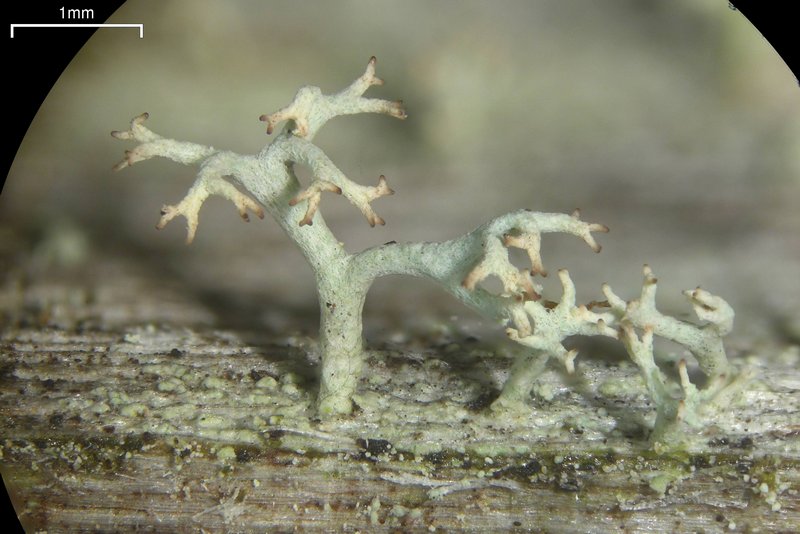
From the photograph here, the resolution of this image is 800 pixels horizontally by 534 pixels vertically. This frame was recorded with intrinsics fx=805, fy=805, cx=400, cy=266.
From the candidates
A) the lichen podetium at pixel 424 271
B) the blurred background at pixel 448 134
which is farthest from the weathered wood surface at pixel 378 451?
the blurred background at pixel 448 134

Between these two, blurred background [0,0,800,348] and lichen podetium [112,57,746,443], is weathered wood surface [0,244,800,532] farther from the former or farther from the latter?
blurred background [0,0,800,348]

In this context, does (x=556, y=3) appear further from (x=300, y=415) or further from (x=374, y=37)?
(x=300, y=415)

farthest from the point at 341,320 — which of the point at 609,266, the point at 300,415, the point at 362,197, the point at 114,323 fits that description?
the point at 609,266

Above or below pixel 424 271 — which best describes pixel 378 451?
below

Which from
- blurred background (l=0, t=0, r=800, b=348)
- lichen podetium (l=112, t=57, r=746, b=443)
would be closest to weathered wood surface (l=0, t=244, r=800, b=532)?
lichen podetium (l=112, t=57, r=746, b=443)

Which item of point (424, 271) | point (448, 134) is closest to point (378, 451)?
point (424, 271)

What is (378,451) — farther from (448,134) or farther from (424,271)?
(448,134)
